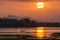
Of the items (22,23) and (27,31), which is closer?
(27,31)

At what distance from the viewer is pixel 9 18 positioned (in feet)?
31.8

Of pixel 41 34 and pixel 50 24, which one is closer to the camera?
pixel 41 34

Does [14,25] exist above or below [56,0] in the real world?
below

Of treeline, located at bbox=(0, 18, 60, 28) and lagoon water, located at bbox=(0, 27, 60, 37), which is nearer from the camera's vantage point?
lagoon water, located at bbox=(0, 27, 60, 37)

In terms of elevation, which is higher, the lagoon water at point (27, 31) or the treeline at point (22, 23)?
the treeline at point (22, 23)

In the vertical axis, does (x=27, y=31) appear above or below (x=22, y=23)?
below

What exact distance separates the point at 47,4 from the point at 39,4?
696 millimetres

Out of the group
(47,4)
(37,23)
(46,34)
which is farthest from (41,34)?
(47,4)

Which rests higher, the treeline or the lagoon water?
the treeline

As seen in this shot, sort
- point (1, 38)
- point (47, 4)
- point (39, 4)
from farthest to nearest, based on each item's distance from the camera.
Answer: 1. point (47, 4)
2. point (39, 4)
3. point (1, 38)

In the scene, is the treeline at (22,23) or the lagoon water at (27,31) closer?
the lagoon water at (27,31)

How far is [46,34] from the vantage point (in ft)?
29.6

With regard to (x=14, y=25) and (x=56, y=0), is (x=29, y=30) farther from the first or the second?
(x=56, y=0)

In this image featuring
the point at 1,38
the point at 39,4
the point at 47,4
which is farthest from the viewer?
the point at 47,4
